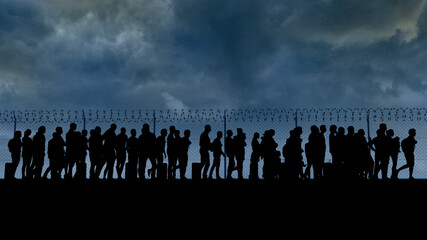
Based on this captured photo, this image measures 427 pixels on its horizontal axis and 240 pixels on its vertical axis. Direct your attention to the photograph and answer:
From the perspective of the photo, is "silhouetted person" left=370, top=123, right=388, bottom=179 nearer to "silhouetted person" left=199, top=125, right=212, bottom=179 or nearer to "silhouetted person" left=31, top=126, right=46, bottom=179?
"silhouetted person" left=199, top=125, right=212, bottom=179

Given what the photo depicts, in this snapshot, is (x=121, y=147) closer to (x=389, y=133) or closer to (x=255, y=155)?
(x=255, y=155)

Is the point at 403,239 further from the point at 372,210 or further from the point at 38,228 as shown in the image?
the point at 38,228

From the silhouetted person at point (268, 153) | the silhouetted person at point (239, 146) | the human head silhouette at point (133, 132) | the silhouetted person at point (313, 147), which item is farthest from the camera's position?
the silhouetted person at point (239, 146)

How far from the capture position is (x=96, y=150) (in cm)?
1346

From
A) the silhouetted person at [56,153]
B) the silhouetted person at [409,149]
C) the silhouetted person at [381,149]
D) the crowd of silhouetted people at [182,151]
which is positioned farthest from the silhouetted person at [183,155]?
the silhouetted person at [409,149]

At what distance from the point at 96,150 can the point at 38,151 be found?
1778 millimetres

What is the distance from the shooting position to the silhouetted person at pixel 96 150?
13461 millimetres

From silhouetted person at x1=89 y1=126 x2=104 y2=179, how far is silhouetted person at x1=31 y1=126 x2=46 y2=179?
150 cm

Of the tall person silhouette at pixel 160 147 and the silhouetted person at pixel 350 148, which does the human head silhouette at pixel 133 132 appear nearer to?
the tall person silhouette at pixel 160 147

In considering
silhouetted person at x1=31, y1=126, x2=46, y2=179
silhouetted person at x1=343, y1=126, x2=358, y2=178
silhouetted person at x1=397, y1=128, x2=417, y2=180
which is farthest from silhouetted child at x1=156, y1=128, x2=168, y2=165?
silhouetted person at x1=397, y1=128, x2=417, y2=180

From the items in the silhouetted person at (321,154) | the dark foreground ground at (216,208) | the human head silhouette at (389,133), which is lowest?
the dark foreground ground at (216,208)

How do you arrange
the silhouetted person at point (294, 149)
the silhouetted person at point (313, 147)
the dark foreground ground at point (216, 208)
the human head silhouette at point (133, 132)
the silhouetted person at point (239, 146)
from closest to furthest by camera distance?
the dark foreground ground at point (216, 208) < the silhouetted person at point (313, 147) < the human head silhouette at point (133, 132) < the silhouetted person at point (294, 149) < the silhouetted person at point (239, 146)

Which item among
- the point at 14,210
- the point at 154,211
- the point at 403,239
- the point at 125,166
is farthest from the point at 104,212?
the point at 403,239

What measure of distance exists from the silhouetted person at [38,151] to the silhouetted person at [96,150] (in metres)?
1.50
